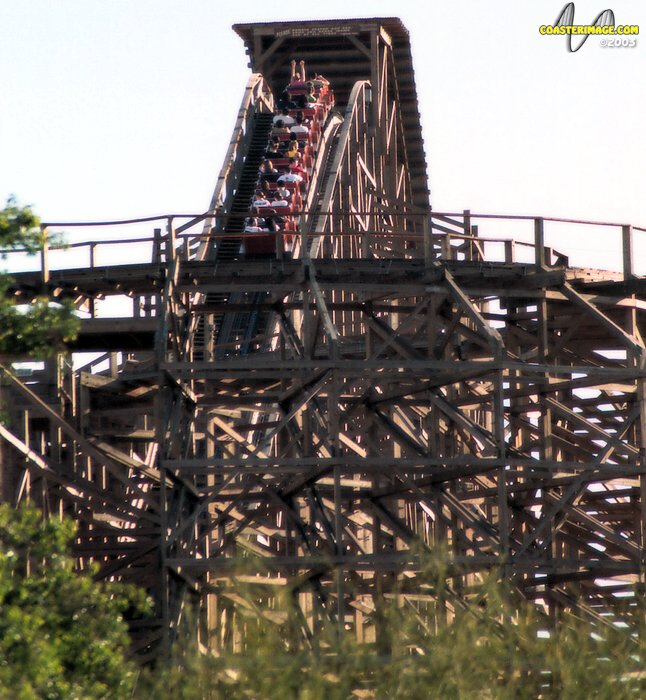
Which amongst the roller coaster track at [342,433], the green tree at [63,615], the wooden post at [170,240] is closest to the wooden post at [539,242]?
the roller coaster track at [342,433]

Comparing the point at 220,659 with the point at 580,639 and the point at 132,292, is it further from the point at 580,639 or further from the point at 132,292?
the point at 132,292

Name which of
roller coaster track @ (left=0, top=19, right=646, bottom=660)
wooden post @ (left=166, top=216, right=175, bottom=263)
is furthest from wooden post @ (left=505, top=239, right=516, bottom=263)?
wooden post @ (left=166, top=216, right=175, bottom=263)

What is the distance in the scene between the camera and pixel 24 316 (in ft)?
62.6

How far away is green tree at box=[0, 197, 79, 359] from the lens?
749 inches

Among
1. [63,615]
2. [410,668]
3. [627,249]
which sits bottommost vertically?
[410,668]

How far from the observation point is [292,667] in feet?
57.4

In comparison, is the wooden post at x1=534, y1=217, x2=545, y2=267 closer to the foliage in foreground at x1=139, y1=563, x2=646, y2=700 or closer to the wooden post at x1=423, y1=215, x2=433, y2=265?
the wooden post at x1=423, y1=215, x2=433, y2=265

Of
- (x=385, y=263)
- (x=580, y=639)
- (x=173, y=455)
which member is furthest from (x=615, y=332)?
(x=580, y=639)

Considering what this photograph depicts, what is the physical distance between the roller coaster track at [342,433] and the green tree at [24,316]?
273 inches

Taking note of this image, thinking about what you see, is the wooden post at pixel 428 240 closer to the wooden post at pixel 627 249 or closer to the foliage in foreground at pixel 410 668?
the wooden post at pixel 627 249

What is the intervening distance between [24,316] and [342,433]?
42.5ft

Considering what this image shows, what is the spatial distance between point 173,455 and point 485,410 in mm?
10859

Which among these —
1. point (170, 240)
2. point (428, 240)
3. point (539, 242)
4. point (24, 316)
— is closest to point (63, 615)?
point (24, 316)

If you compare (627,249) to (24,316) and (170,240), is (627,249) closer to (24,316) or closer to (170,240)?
(170,240)
